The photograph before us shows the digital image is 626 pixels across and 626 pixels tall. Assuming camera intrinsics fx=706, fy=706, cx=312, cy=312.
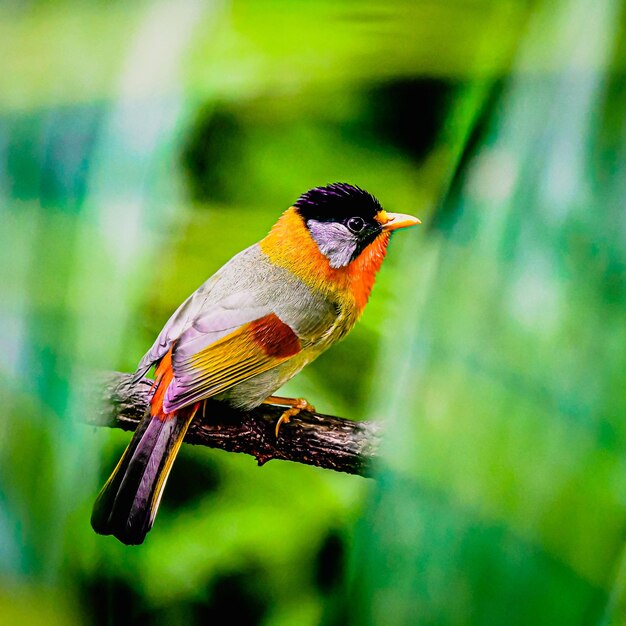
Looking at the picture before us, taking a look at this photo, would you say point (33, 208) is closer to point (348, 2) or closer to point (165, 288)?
point (165, 288)

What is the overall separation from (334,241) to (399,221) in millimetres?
123

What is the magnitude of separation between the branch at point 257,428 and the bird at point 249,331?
24 mm

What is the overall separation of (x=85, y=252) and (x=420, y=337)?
48cm

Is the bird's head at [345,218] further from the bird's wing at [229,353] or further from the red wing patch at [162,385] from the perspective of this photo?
the red wing patch at [162,385]

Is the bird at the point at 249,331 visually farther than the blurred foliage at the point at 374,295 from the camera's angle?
Yes

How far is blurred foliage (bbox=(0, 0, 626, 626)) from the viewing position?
782 mm

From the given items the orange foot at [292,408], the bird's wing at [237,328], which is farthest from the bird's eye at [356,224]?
the orange foot at [292,408]

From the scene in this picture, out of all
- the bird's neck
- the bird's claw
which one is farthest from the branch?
the bird's neck

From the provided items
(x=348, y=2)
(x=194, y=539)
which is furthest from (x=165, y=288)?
(x=348, y=2)

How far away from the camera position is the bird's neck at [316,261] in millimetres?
→ 946

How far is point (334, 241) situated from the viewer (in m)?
0.99

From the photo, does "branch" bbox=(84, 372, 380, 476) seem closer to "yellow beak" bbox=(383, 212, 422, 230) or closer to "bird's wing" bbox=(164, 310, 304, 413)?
"bird's wing" bbox=(164, 310, 304, 413)

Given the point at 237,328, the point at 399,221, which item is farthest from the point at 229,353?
the point at 399,221

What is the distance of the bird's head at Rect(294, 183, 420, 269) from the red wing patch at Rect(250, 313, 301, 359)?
0.40ft
